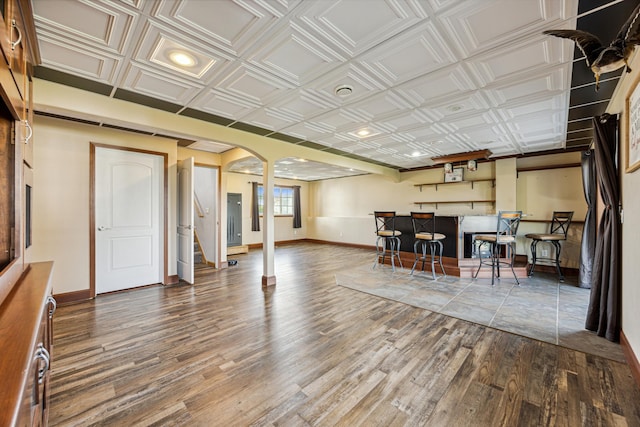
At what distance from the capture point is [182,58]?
2154 millimetres

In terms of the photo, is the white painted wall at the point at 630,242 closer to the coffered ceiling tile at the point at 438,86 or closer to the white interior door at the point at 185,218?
the coffered ceiling tile at the point at 438,86

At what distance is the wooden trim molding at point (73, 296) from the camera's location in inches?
134

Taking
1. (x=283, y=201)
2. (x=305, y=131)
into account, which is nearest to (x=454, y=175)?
(x=305, y=131)

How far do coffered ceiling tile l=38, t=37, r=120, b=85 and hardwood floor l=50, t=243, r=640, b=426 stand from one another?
95.6 inches

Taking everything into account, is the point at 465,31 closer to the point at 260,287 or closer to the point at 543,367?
the point at 543,367

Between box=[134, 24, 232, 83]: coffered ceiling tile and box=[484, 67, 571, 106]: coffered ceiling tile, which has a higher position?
box=[484, 67, 571, 106]: coffered ceiling tile

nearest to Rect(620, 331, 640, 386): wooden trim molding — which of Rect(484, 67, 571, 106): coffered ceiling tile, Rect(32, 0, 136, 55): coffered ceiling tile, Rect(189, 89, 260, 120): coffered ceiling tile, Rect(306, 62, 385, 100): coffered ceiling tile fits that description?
Rect(484, 67, 571, 106): coffered ceiling tile

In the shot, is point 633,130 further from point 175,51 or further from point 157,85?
point 157,85

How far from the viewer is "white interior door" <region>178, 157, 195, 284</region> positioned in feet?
14.4

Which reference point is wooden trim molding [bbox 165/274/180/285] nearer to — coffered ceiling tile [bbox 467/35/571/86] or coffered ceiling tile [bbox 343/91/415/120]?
coffered ceiling tile [bbox 343/91/415/120]

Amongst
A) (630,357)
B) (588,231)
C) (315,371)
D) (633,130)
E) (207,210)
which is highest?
(633,130)

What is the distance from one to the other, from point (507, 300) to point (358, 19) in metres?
3.84

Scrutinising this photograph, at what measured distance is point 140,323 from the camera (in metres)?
2.87

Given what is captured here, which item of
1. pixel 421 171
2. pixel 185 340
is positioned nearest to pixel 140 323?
pixel 185 340
